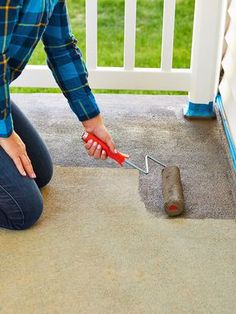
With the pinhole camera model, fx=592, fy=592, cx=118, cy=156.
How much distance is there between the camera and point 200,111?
2457 millimetres

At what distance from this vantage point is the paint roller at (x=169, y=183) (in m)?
1.75

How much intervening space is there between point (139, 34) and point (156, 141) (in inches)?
45.5

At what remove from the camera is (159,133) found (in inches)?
91.2

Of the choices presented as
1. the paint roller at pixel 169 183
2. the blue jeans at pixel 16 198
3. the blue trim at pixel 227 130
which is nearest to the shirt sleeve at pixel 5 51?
the blue jeans at pixel 16 198

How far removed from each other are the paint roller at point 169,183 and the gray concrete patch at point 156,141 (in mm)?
39

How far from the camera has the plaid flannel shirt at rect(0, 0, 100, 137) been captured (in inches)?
54.7

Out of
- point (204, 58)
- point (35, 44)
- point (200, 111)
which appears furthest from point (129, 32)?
point (35, 44)

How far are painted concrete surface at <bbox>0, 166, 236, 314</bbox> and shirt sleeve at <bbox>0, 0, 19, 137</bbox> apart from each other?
355mm

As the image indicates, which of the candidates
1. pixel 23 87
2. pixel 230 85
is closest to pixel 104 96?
pixel 23 87

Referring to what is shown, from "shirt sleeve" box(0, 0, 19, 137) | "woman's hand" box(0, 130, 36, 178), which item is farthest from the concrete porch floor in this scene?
"shirt sleeve" box(0, 0, 19, 137)

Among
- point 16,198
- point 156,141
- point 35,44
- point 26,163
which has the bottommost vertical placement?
point 156,141

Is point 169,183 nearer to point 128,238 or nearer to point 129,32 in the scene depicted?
point 128,238

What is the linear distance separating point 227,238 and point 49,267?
51 centimetres

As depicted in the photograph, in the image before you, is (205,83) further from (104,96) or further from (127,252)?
(127,252)
